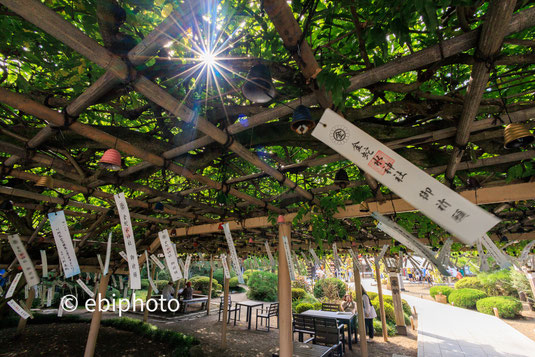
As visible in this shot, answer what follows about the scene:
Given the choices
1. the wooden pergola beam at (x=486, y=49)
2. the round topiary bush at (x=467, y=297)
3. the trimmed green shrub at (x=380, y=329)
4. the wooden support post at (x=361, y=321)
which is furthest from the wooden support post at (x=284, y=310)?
the round topiary bush at (x=467, y=297)

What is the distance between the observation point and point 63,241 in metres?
3.29

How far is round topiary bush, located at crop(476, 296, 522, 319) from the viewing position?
1311 cm

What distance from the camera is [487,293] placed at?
55.9 feet

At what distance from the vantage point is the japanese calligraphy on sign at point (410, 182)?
1250 millimetres

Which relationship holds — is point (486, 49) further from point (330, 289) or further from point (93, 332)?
point (330, 289)

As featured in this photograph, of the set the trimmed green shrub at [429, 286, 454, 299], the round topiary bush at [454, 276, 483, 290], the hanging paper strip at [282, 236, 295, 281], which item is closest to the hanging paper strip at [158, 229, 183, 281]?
the hanging paper strip at [282, 236, 295, 281]

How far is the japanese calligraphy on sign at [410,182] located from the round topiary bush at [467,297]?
20.7 meters

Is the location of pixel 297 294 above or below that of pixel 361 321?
below

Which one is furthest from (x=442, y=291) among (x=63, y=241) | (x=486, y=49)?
(x=63, y=241)

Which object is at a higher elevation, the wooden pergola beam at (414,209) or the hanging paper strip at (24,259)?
the wooden pergola beam at (414,209)

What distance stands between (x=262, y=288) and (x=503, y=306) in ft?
44.1

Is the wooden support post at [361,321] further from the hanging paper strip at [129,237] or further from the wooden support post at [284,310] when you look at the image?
the hanging paper strip at [129,237]

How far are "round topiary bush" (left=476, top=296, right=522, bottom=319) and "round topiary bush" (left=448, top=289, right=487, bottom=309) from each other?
148 centimetres

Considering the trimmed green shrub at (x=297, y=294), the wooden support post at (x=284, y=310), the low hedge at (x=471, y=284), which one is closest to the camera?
the wooden support post at (x=284, y=310)
